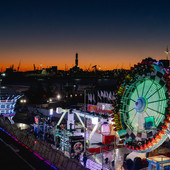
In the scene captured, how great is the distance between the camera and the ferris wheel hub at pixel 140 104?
15.2 m

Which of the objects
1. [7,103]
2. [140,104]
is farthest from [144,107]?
[7,103]

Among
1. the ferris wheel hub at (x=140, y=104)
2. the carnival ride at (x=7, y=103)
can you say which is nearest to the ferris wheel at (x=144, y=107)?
the ferris wheel hub at (x=140, y=104)

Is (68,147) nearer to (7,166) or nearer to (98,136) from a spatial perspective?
(7,166)

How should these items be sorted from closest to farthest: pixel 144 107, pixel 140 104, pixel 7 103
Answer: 1. pixel 144 107
2. pixel 140 104
3. pixel 7 103

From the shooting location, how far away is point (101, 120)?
19719 millimetres

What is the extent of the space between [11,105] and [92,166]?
2422cm

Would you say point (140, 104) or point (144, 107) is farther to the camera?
point (140, 104)

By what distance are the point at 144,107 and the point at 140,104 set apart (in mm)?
383

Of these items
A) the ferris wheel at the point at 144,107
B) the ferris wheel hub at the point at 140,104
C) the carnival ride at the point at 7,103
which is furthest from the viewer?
the carnival ride at the point at 7,103

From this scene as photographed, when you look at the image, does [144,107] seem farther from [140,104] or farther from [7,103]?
[7,103]

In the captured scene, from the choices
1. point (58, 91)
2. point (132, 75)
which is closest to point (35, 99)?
point (58, 91)

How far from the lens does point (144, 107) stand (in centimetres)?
1520

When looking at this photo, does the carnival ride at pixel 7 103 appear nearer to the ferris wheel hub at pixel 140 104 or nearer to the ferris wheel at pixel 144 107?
the ferris wheel at pixel 144 107

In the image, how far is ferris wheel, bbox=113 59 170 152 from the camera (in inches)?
515
